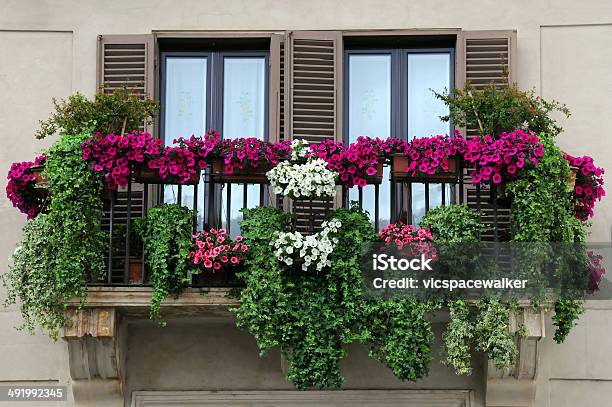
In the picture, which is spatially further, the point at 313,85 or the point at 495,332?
the point at 313,85

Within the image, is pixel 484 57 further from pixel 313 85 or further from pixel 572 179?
pixel 572 179

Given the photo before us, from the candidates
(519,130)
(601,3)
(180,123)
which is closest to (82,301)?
(180,123)

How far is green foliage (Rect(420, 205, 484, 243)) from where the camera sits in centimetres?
1129

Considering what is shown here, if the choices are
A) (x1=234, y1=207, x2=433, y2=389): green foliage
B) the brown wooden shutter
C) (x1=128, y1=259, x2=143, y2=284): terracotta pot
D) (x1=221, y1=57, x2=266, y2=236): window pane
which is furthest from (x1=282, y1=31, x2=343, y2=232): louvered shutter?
(x1=128, y1=259, x2=143, y2=284): terracotta pot

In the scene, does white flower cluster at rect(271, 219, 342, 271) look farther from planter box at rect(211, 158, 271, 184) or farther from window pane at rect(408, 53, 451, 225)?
window pane at rect(408, 53, 451, 225)

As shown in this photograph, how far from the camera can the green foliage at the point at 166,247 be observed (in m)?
11.1

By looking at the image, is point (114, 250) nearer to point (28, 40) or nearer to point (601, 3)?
point (28, 40)

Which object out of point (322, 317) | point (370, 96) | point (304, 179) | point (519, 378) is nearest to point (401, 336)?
point (322, 317)

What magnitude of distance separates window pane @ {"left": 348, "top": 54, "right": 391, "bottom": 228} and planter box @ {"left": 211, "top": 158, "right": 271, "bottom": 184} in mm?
1433

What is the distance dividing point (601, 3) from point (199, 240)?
3961mm

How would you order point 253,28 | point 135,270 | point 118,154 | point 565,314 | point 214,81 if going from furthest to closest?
point 214,81 < point 253,28 < point 135,270 < point 118,154 < point 565,314

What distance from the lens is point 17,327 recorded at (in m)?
12.1

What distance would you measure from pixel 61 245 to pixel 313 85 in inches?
103

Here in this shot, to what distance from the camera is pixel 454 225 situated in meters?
11.3
